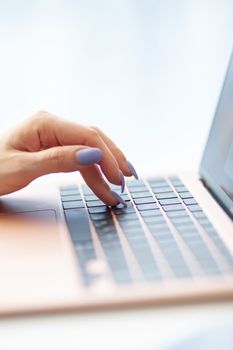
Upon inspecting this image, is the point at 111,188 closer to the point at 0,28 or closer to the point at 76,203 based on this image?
the point at 76,203

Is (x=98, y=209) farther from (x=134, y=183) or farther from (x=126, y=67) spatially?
(x=126, y=67)

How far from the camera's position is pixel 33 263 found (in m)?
0.50

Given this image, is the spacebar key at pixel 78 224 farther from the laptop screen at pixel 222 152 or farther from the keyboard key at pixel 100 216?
the laptop screen at pixel 222 152

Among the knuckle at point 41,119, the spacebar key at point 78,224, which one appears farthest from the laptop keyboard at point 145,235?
the knuckle at point 41,119

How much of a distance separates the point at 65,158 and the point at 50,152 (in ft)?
0.06

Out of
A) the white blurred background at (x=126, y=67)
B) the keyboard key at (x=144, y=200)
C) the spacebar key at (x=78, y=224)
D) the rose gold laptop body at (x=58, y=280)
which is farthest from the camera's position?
the white blurred background at (x=126, y=67)

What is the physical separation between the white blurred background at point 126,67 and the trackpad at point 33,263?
0.84 ft

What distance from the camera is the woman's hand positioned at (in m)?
0.59

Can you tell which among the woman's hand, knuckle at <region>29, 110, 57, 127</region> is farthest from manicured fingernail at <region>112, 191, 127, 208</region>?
knuckle at <region>29, 110, 57, 127</region>

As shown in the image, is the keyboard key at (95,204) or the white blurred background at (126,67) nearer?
the keyboard key at (95,204)

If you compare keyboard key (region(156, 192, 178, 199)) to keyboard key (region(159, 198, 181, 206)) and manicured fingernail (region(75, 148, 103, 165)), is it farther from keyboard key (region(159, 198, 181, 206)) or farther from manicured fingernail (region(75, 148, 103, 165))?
manicured fingernail (region(75, 148, 103, 165))

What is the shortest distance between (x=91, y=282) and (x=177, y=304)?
8 centimetres

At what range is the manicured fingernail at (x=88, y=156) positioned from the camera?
583mm

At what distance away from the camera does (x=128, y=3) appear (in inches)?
31.5
